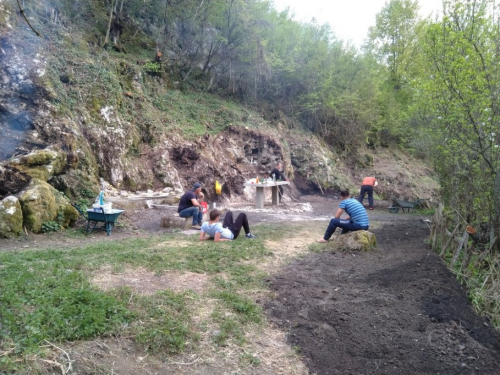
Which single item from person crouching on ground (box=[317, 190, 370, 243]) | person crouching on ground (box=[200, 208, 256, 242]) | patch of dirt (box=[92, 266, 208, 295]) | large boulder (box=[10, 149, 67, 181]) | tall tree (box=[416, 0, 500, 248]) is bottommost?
patch of dirt (box=[92, 266, 208, 295])

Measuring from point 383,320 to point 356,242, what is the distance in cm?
335

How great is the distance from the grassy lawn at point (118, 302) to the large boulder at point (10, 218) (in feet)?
5.00

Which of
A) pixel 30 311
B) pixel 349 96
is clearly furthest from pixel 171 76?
pixel 30 311

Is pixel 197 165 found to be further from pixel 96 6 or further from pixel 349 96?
pixel 349 96

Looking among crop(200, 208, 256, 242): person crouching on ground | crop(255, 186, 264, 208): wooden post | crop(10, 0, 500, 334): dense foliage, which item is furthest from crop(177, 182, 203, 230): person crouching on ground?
crop(10, 0, 500, 334): dense foliage

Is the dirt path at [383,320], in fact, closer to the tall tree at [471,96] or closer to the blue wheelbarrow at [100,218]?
the tall tree at [471,96]

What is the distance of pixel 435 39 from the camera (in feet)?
22.8

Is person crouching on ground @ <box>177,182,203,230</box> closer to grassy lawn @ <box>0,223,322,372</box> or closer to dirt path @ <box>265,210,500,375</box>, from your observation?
grassy lawn @ <box>0,223,322,372</box>

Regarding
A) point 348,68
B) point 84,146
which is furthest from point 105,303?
point 348,68

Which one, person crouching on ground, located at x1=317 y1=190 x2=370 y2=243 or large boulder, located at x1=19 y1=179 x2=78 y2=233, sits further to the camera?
person crouching on ground, located at x1=317 y1=190 x2=370 y2=243

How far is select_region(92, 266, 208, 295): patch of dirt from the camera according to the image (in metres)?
4.16

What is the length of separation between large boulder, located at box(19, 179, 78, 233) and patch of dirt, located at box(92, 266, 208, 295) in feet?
11.0

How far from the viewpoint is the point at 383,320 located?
4039 millimetres

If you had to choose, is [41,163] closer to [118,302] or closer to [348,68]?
[118,302]
